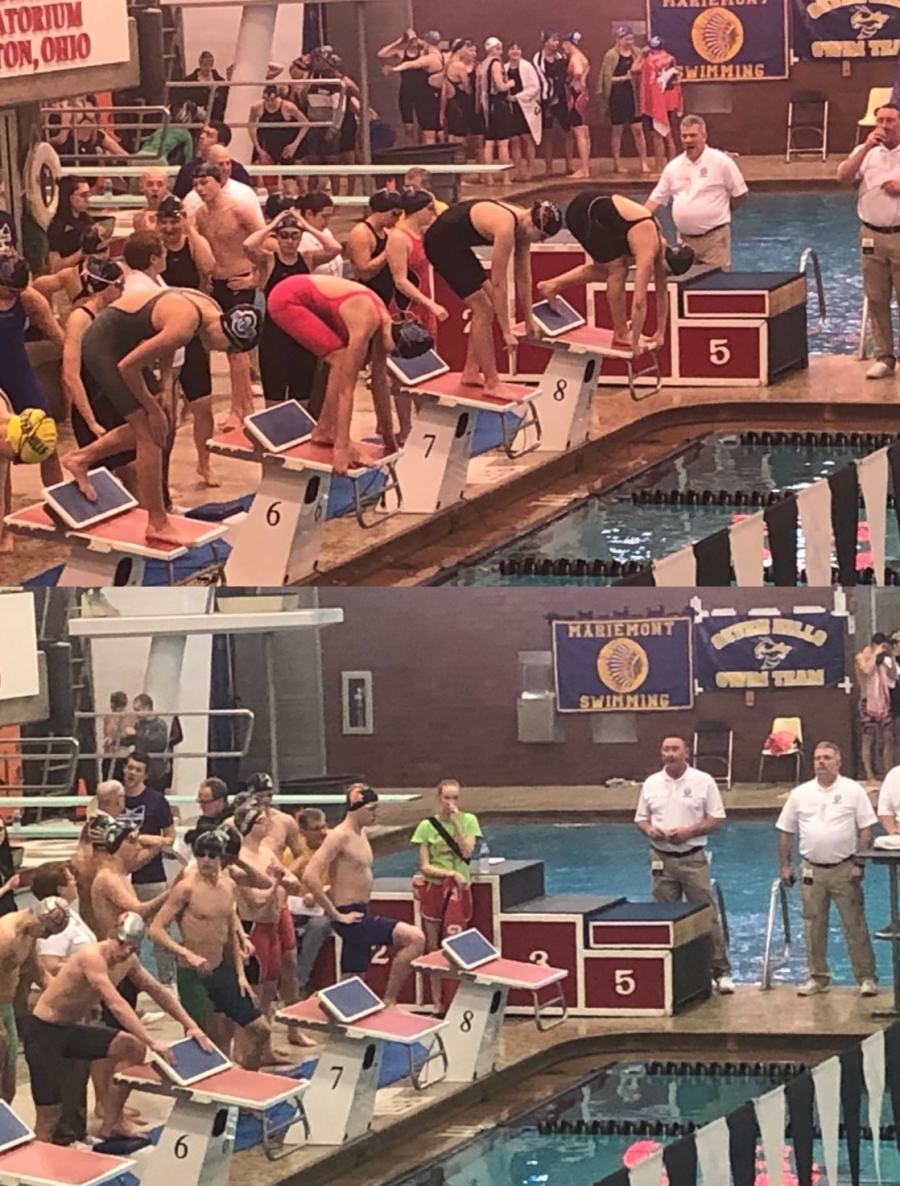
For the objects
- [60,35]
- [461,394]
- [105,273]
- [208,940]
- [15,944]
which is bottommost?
[208,940]

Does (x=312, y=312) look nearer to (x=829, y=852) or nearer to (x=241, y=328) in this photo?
(x=241, y=328)

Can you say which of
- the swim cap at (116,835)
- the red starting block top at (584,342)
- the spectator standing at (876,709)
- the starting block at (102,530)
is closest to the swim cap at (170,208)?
the starting block at (102,530)

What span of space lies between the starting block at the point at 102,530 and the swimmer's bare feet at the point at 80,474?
0.09ft

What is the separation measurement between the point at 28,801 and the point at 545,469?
4.35 meters

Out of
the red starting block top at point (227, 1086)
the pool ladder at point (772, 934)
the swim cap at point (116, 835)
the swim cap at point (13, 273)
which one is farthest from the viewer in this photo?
the pool ladder at point (772, 934)

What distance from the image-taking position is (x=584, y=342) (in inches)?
556

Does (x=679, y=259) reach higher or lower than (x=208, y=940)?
higher

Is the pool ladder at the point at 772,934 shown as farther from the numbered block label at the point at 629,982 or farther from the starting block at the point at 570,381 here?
the starting block at the point at 570,381

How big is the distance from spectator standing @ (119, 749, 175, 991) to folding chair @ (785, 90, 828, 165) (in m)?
18.6

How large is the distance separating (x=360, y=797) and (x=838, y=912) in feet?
Result: 7.07

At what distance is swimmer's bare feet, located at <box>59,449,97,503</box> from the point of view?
10.6 meters

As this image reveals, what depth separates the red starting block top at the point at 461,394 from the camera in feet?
41.8

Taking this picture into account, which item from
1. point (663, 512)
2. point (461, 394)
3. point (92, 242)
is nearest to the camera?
point (92, 242)

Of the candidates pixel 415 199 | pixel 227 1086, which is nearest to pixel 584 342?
pixel 415 199
